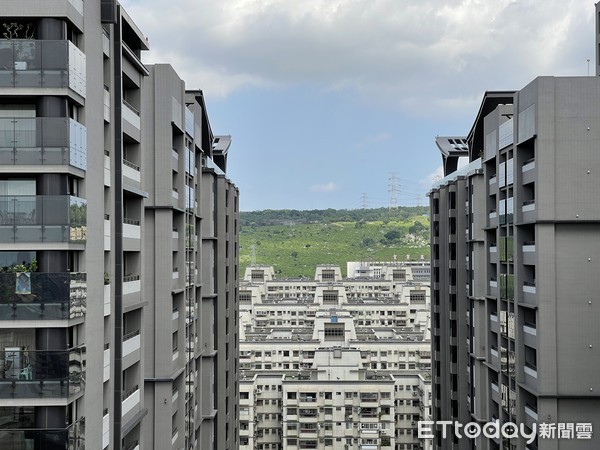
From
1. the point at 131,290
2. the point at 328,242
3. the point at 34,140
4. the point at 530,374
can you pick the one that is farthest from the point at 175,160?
the point at 328,242

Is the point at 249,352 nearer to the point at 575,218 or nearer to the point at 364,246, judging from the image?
the point at 575,218

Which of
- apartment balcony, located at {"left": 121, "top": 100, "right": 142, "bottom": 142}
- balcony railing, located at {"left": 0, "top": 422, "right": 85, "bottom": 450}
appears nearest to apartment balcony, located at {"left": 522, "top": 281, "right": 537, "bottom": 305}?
apartment balcony, located at {"left": 121, "top": 100, "right": 142, "bottom": 142}

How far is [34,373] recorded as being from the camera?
12.3 m

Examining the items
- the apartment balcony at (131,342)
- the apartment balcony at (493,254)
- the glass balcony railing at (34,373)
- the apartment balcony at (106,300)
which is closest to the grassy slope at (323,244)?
the apartment balcony at (493,254)

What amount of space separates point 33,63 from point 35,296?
170 inches

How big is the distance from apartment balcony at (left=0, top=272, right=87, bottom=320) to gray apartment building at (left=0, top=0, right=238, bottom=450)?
19 mm

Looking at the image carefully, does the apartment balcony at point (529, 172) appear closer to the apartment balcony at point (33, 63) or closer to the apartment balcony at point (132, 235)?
the apartment balcony at point (132, 235)

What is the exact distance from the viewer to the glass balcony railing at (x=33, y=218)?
12297 millimetres

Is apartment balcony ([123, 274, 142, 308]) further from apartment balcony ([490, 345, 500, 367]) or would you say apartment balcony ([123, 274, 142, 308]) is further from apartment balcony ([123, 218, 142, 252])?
apartment balcony ([490, 345, 500, 367])

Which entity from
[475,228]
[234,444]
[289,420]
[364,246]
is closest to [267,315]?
[289,420]

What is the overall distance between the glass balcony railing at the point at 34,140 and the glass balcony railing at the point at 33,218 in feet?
2.28

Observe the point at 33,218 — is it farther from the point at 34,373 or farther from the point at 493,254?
the point at 493,254

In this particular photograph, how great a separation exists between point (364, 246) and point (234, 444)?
444 ft

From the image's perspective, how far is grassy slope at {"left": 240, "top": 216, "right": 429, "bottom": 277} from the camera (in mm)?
153125
